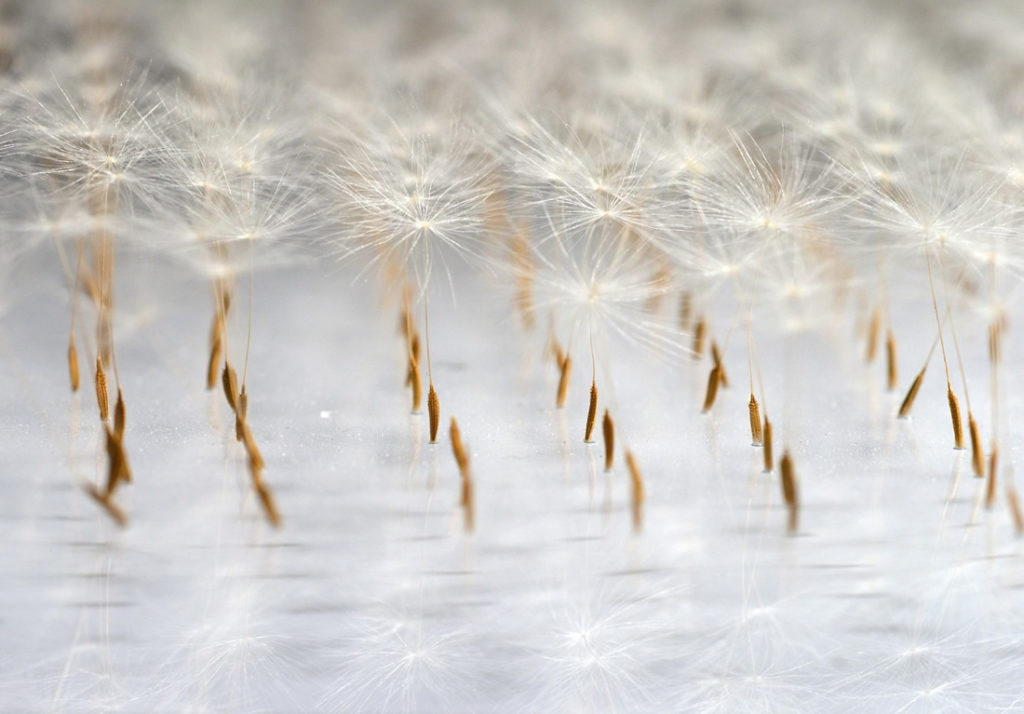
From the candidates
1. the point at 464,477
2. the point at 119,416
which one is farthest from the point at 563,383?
the point at 119,416

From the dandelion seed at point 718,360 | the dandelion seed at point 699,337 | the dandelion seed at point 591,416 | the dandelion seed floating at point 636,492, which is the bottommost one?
the dandelion seed floating at point 636,492

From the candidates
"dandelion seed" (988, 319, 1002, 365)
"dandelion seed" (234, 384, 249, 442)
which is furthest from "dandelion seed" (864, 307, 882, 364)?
"dandelion seed" (234, 384, 249, 442)

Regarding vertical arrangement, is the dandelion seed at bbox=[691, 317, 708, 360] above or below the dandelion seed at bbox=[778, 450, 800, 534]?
above

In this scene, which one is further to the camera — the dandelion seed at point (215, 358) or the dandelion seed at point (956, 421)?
the dandelion seed at point (215, 358)

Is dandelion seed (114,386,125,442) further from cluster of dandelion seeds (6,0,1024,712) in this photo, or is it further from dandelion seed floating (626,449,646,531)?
dandelion seed floating (626,449,646,531)

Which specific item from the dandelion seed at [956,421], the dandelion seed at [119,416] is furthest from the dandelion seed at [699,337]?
the dandelion seed at [119,416]

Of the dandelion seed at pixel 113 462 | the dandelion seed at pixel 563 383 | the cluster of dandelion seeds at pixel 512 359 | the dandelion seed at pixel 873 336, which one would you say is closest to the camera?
the cluster of dandelion seeds at pixel 512 359

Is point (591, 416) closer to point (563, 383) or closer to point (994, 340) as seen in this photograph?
point (563, 383)

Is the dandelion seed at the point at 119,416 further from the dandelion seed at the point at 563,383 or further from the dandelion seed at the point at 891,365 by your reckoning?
the dandelion seed at the point at 891,365

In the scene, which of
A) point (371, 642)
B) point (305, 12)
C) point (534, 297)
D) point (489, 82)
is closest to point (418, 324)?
point (534, 297)
